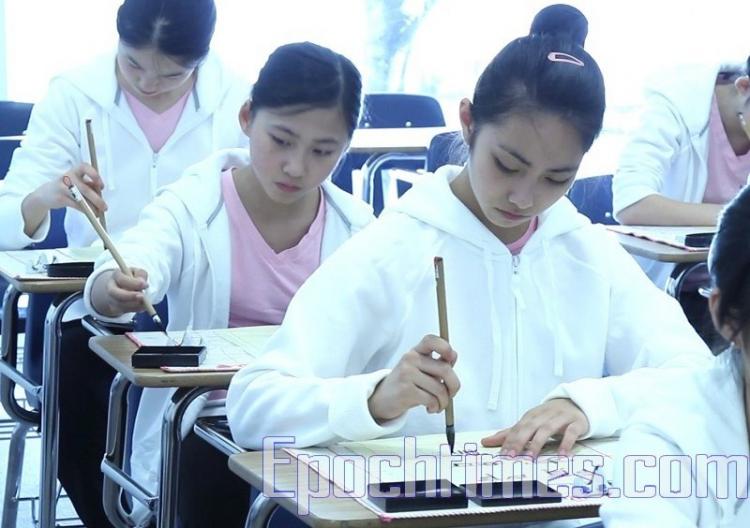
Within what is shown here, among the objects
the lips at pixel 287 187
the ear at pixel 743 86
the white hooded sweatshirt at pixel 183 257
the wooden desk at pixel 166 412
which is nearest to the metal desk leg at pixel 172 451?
the wooden desk at pixel 166 412

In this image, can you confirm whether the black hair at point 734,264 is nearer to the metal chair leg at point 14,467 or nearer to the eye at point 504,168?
the eye at point 504,168

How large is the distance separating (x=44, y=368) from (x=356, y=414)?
4.05 ft

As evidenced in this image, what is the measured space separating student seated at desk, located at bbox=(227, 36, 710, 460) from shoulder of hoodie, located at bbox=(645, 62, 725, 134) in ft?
4.95

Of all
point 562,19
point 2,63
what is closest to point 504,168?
point 562,19

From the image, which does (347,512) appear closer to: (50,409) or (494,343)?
(494,343)

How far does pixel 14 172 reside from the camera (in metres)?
3.03

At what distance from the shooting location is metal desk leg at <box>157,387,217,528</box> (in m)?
1.97

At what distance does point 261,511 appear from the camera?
1.49 m

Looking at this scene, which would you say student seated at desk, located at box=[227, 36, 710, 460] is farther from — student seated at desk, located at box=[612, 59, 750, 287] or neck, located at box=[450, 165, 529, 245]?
student seated at desk, located at box=[612, 59, 750, 287]

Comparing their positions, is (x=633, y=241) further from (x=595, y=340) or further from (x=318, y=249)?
(x=595, y=340)

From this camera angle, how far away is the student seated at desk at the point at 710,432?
1.25m

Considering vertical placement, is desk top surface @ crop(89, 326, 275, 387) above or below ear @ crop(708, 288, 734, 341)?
below

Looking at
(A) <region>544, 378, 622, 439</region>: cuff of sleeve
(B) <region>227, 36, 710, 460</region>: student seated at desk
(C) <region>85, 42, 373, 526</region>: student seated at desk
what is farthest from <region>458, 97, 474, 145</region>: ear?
(C) <region>85, 42, 373, 526</region>: student seated at desk

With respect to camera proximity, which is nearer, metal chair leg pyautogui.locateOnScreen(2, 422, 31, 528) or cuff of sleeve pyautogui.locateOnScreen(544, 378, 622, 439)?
cuff of sleeve pyautogui.locateOnScreen(544, 378, 622, 439)
